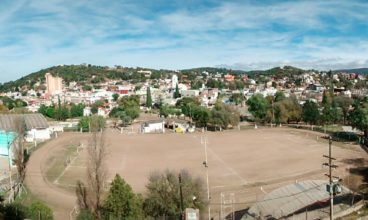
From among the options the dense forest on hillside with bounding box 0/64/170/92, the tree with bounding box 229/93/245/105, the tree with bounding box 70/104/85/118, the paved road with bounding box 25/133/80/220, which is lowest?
the paved road with bounding box 25/133/80/220

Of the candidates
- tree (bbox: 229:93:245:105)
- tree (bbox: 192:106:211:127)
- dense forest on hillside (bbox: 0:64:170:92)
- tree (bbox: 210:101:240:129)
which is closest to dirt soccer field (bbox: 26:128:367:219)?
tree (bbox: 210:101:240:129)

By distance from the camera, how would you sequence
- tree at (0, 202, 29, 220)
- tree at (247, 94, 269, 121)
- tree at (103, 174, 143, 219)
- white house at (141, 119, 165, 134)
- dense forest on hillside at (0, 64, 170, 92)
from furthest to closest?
dense forest on hillside at (0, 64, 170, 92)
tree at (247, 94, 269, 121)
white house at (141, 119, 165, 134)
tree at (103, 174, 143, 219)
tree at (0, 202, 29, 220)

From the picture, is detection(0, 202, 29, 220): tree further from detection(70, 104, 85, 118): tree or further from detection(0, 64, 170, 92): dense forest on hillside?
detection(0, 64, 170, 92): dense forest on hillside

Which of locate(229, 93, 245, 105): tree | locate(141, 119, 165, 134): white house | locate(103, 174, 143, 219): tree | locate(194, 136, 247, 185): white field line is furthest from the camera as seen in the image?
locate(229, 93, 245, 105): tree

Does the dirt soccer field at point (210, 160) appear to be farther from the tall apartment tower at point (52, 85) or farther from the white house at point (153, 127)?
the tall apartment tower at point (52, 85)

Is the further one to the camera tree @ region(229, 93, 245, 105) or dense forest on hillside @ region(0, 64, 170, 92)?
dense forest on hillside @ region(0, 64, 170, 92)

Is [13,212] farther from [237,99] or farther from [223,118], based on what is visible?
[237,99]

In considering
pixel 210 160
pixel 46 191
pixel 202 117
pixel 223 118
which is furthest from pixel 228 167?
pixel 202 117

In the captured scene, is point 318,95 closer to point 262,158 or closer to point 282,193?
point 262,158

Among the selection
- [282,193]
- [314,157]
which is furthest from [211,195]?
[314,157]
